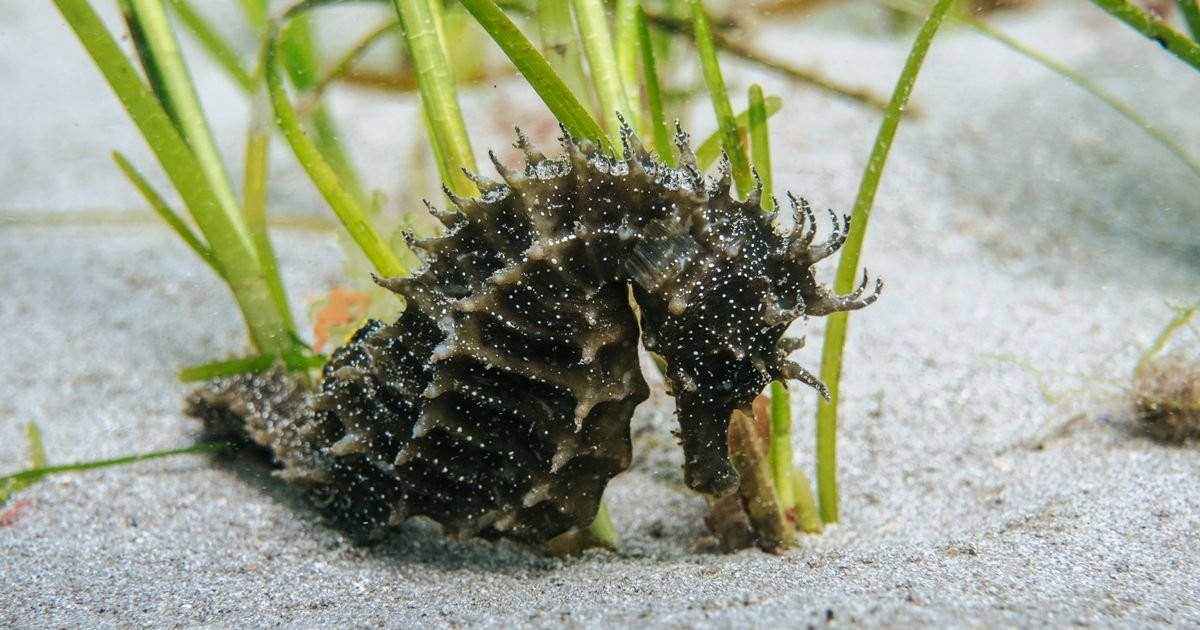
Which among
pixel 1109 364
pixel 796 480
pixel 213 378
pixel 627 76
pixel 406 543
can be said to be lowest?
pixel 406 543

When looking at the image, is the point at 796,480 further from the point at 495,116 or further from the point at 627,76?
the point at 495,116

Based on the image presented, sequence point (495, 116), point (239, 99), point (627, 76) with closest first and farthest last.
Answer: point (627, 76)
point (495, 116)
point (239, 99)

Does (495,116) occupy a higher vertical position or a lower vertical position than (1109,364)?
higher

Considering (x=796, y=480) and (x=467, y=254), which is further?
(x=796, y=480)

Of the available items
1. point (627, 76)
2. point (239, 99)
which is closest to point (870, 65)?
point (627, 76)
